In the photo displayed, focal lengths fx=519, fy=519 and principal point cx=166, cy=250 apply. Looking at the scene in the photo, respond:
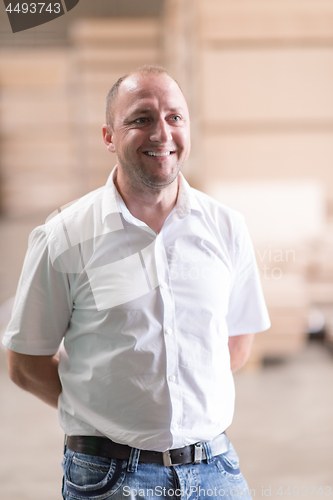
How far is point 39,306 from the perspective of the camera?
97 cm

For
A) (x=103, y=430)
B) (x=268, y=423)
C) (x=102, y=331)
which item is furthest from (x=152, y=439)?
(x=268, y=423)

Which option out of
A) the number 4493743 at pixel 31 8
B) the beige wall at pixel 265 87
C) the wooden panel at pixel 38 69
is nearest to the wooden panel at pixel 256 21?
the beige wall at pixel 265 87

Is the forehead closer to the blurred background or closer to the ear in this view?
the ear

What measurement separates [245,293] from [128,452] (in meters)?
0.42

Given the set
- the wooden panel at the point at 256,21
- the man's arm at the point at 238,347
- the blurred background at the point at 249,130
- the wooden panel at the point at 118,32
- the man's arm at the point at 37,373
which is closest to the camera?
the man's arm at the point at 37,373

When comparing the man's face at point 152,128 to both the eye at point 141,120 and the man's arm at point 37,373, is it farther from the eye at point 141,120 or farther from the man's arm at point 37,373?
the man's arm at point 37,373

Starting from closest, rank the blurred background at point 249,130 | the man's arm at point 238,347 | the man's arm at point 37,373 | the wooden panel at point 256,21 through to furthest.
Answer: the man's arm at point 37,373, the man's arm at point 238,347, the blurred background at point 249,130, the wooden panel at point 256,21

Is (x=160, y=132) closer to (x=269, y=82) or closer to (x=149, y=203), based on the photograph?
(x=149, y=203)

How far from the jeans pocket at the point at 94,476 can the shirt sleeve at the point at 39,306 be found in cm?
21

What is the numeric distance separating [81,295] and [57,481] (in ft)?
5.05

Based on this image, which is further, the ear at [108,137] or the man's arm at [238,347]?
the man's arm at [238,347]

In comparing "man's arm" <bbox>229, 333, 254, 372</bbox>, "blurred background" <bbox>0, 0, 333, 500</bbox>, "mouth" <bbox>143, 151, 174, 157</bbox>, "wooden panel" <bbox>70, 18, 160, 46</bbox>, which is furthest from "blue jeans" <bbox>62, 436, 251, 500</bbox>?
"wooden panel" <bbox>70, 18, 160, 46</bbox>

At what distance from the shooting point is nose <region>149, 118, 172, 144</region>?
0.93 metres

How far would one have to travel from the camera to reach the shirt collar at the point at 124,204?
99cm
